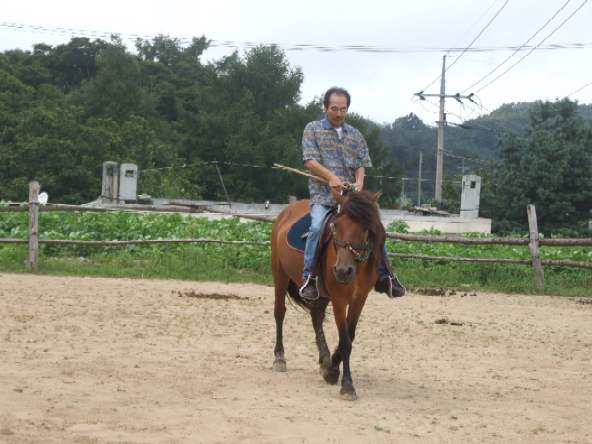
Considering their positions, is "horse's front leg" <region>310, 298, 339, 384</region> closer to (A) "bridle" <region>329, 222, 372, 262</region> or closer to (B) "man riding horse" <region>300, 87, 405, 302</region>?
(B) "man riding horse" <region>300, 87, 405, 302</region>

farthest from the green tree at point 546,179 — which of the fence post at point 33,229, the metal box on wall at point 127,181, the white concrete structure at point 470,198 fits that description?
the fence post at point 33,229

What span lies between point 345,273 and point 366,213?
0.47 m

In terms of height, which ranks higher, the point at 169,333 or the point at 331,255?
the point at 331,255

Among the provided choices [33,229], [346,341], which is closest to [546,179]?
[33,229]

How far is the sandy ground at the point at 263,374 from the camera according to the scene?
4.82m

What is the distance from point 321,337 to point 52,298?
4.84 m

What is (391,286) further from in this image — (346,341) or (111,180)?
(111,180)

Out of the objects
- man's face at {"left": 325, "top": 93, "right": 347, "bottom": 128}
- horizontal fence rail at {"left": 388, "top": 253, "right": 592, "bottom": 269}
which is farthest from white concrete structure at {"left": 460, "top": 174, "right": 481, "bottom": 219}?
man's face at {"left": 325, "top": 93, "right": 347, "bottom": 128}

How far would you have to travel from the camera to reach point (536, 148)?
101ft

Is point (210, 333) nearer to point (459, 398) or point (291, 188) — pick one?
point (459, 398)

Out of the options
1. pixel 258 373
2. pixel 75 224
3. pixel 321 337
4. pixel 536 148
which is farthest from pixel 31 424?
pixel 536 148

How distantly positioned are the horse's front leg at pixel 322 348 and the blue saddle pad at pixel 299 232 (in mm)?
486

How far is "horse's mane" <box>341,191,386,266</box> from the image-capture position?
5824 millimetres

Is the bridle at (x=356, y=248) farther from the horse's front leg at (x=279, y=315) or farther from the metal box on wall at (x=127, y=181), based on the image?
the metal box on wall at (x=127, y=181)
